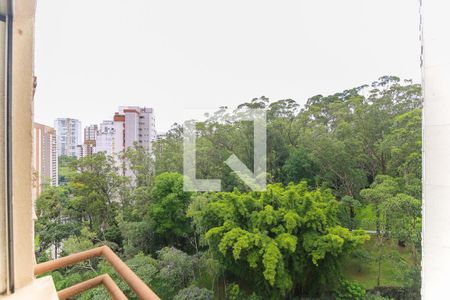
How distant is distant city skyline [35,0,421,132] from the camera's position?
9.27 feet

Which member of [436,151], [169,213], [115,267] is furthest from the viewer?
[169,213]

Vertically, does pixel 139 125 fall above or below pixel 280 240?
above

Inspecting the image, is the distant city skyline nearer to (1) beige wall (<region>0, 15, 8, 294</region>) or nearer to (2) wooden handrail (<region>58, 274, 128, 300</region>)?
(2) wooden handrail (<region>58, 274, 128, 300</region>)

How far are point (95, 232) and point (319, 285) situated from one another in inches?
146

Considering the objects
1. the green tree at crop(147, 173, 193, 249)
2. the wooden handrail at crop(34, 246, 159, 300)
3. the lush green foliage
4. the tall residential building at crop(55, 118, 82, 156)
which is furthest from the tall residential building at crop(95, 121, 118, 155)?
the wooden handrail at crop(34, 246, 159, 300)

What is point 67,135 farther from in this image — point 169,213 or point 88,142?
point 169,213

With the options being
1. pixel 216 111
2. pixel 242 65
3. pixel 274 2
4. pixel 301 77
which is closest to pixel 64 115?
pixel 216 111

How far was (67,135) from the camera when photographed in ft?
10.7

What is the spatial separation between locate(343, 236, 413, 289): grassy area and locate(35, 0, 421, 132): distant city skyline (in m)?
2.50

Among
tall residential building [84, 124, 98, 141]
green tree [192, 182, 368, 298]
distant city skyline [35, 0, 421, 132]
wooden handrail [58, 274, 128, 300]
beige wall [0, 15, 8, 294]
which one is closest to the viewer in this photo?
beige wall [0, 15, 8, 294]

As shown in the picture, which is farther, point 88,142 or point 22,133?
point 88,142

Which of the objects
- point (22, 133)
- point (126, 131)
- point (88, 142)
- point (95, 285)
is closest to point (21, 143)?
point (22, 133)

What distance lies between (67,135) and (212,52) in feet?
8.42

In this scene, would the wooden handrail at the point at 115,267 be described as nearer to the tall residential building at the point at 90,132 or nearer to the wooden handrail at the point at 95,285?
the wooden handrail at the point at 95,285
